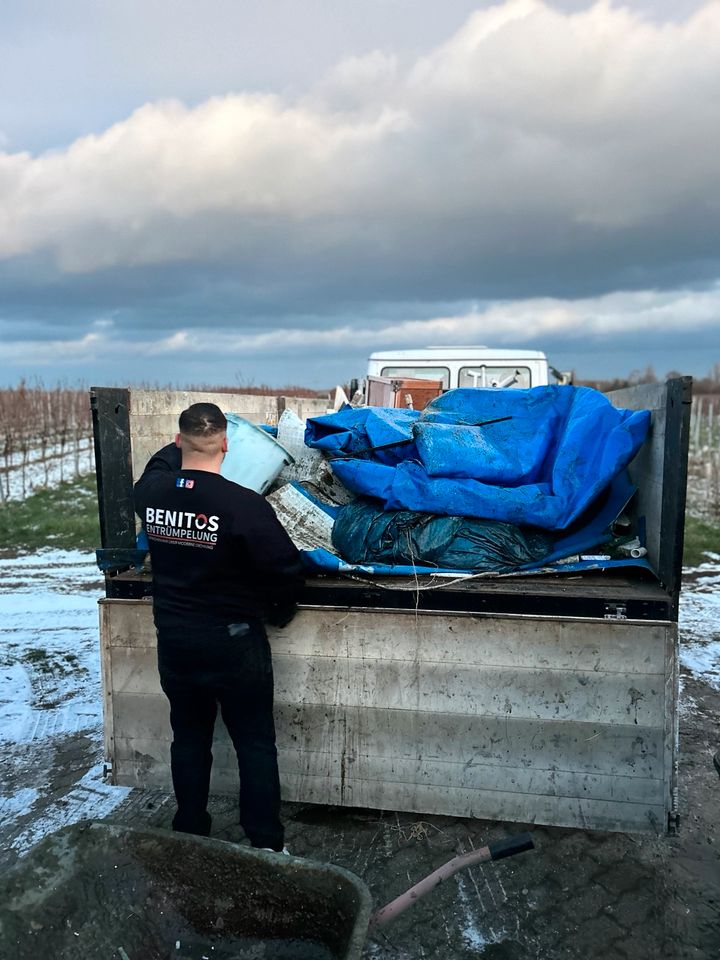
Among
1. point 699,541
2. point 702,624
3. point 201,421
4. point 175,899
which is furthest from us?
point 699,541

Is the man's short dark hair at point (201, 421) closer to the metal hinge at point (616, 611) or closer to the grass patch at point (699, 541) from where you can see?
the metal hinge at point (616, 611)

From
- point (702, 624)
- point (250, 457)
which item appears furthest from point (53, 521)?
point (702, 624)

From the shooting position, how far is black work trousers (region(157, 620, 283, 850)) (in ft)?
9.20

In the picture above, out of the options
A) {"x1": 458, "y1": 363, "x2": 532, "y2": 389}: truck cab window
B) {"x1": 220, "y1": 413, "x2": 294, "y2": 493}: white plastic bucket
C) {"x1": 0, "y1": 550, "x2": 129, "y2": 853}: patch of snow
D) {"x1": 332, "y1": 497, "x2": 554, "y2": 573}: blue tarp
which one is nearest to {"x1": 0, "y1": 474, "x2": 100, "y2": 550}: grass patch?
{"x1": 0, "y1": 550, "x2": 129, "y2": 853}: patch of snow

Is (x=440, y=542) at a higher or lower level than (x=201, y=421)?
lower

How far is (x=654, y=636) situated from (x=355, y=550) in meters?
1.30

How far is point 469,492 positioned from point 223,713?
1439mm

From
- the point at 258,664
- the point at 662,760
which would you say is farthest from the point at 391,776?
the point at 662,760

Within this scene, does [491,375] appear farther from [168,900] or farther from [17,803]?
[168,900]

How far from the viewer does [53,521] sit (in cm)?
1190

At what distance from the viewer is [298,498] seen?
3.45 metres

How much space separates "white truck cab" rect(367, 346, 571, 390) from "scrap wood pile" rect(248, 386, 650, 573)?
4265 mm

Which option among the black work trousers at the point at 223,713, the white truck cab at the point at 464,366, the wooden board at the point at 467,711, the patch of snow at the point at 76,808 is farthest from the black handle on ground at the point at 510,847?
the white truck cab at the point at 464,366

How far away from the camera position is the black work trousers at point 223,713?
2803 millimetres
